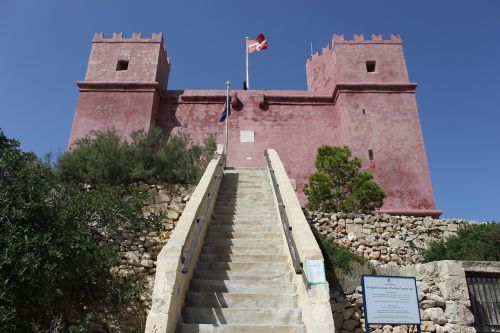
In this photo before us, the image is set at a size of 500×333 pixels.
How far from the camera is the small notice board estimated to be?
555 centimetres

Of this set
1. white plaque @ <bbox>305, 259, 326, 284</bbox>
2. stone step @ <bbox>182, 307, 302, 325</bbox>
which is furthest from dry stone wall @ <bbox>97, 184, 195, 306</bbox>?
white plaque @ <bbox>305, 259, 326, 284</bbox>

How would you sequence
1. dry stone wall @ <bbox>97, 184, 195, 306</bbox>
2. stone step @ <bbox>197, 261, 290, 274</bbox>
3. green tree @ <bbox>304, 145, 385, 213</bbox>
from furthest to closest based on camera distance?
green tree @ <bbox>304, 145, 385, 213</bbox>
dry stone wall @ <bbox>97, 184, 195, 306</bbox>
stone step @ <bbox>197, 261, 290, 274</bbox>

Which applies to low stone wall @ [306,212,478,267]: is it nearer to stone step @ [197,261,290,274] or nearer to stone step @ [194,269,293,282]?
stone step @ [197,261,290,274]

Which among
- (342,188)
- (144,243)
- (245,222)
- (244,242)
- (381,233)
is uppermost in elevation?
(342,188)

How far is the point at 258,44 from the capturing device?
19.6m

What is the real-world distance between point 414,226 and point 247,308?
21.6 feet

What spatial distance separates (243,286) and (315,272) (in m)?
1.26

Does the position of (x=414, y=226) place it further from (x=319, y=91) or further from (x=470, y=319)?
(x=319, y=91)

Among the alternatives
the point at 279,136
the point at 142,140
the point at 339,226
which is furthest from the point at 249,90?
the point at 339,226

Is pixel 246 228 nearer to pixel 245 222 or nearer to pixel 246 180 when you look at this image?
pixel 245 222

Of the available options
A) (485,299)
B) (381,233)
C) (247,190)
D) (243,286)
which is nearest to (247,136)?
(247,190)

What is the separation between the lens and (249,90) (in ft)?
57.7

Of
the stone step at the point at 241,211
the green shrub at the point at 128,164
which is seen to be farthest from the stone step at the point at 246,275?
the green shrub at the point at 128,164

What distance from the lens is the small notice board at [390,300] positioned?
5.55 meters
